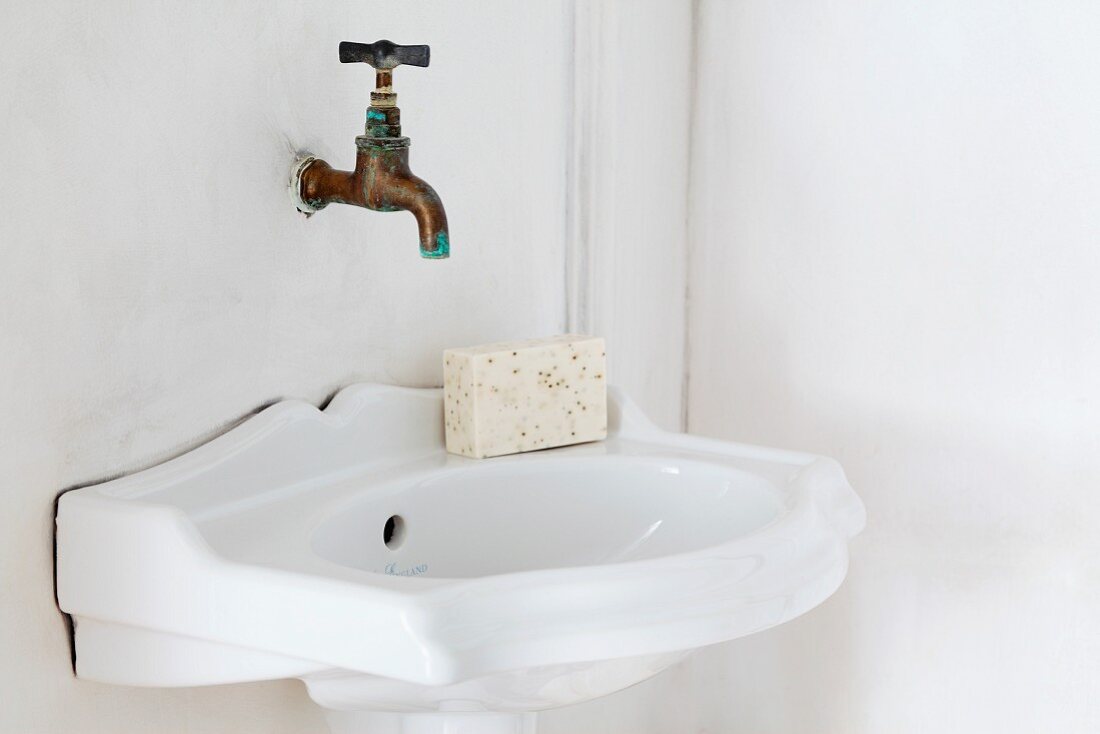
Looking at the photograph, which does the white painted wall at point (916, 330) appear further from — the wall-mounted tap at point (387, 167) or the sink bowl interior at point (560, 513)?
the wall-mounted tap at point (387, 167)

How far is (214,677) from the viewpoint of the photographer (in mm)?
783

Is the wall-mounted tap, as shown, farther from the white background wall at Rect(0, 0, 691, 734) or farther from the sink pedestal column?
the sink pedestal column

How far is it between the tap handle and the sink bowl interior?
0.32 meters

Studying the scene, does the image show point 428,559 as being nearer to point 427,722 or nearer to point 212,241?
point 427,722

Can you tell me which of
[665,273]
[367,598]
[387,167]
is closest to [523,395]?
[387,167]

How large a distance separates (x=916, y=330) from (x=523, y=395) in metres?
0.55

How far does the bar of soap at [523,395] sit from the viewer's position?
1.02 m

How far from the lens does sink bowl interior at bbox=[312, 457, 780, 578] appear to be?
3.20 ft

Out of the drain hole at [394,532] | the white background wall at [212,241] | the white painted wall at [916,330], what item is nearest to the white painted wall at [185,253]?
the white background wall at [212,241]

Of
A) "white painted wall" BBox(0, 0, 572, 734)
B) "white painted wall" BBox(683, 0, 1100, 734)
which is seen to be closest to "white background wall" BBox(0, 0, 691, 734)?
"white painted wall" BBox(0, 0, 572, 734)

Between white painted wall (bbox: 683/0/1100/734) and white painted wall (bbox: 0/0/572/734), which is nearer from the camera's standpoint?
white painted wall (bbox: 0/0/572/734)

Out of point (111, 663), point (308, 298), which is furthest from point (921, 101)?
point (111, 663)

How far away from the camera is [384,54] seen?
889 mm

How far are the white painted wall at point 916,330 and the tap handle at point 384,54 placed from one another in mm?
672
